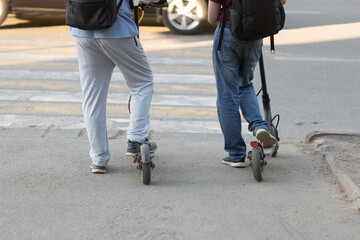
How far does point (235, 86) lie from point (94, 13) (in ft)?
4.00

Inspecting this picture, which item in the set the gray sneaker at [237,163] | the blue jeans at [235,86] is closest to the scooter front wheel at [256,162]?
the blue jeans at [235,86]

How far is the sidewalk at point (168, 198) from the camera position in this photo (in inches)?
160

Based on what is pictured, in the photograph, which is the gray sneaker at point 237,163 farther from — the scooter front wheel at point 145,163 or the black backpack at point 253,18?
the black backpack at point 253,18

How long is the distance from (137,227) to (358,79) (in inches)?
219

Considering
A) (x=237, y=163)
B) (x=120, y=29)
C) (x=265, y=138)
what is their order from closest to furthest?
1. (x=120, y=29)
2. (x=265, y=138)
3. (x=237, y=163)

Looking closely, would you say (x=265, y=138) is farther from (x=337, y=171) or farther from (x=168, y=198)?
(x=168, y=198)

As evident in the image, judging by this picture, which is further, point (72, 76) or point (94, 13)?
point (72, 76)

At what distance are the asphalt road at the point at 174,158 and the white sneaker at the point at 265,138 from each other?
27 cm

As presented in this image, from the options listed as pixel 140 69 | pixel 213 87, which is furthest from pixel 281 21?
pixel 213 87

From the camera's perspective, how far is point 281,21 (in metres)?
4.97

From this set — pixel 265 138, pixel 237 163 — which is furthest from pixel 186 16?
pixel 265 138

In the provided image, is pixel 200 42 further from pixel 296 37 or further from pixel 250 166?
pixel 250 166

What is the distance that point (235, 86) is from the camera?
5.13 metres

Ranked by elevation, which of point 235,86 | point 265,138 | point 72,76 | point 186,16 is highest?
point 235,86
